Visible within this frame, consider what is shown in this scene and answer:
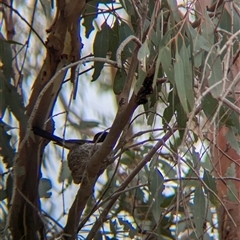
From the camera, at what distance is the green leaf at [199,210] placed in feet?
5.97

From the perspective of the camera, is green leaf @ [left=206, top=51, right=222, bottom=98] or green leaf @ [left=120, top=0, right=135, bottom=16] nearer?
green leaf @ [left=206, top=51, right=222, bottom=98]

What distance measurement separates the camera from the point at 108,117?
3666 mm

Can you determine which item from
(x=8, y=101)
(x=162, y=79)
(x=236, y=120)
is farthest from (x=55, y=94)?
(x=236, y=120)

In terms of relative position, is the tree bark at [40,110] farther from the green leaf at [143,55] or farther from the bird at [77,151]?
the green leaf at [143,55]

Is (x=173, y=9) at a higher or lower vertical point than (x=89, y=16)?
lower

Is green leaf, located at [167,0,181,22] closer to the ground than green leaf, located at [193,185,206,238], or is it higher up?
higher up

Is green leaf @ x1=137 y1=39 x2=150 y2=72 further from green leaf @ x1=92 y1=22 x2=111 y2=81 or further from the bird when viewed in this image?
the bird

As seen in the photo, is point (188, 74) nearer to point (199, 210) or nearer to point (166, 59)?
point (166, 59)

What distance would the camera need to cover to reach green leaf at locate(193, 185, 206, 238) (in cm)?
182

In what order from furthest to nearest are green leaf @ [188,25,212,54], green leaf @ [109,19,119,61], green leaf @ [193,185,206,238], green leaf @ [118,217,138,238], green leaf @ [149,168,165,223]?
green leaf @ [118,217,138,238] → green leaf @ [109,19,119,61] → green leaf @ [149,168,165,223] → green leaf @ [193,185,206,238] → green leaf @ [188,25,212,54]

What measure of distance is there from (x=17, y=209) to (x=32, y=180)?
0.12 metres

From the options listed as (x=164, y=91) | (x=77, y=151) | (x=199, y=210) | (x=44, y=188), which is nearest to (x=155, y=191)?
(x=199, y=210)

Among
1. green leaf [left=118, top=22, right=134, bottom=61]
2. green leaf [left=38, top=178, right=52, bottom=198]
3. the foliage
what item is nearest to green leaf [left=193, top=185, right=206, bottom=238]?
the foliage

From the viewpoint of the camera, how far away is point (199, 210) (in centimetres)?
184
